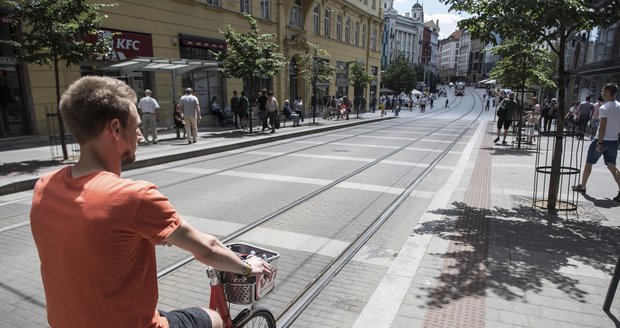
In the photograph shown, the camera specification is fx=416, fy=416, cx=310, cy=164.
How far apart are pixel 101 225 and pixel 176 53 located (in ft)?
62.7

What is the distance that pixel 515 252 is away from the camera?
4.86 meters

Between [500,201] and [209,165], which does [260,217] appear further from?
[209,165]

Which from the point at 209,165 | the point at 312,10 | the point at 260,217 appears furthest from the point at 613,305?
the point at 312,10

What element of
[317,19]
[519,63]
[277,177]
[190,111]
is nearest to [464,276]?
[277,177]

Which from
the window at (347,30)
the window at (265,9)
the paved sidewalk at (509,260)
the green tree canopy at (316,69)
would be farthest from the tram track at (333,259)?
the window at (347,30)

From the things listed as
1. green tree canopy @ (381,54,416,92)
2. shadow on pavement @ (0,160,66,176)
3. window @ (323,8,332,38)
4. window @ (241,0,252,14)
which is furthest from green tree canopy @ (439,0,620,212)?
green tree canopy @ (381,54,416,92)

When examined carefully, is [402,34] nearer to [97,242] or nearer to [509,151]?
[509,151]

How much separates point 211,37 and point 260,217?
56.2 feet

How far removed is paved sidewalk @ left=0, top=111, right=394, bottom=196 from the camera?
8.59m

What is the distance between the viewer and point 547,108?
22.7m

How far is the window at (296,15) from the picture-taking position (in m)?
29.4

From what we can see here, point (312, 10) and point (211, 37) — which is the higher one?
point (312, 10)

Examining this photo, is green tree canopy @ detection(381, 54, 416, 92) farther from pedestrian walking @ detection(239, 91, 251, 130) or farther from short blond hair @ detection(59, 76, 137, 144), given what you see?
short blond hair @ detection(59, 76, 137, 144)

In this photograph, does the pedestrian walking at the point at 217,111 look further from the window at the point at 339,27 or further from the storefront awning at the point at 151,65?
the window at the point at 339,27
